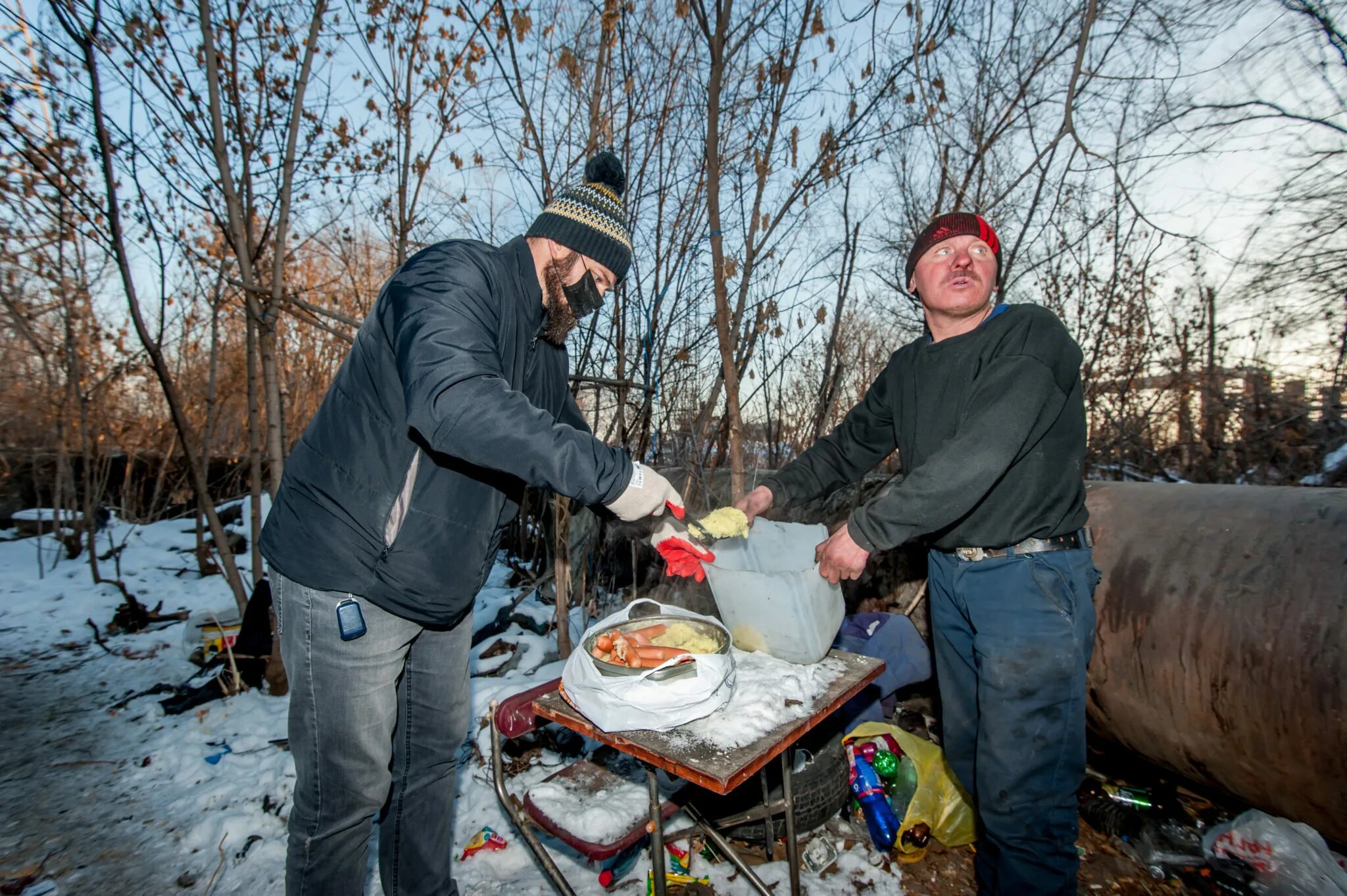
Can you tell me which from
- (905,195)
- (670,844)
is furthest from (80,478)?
(905,195)

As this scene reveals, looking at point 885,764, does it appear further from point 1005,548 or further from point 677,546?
point 677,546

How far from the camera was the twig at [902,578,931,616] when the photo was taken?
11.5ft

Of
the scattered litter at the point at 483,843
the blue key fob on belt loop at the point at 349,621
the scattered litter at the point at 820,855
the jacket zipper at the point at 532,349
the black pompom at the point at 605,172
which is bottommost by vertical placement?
the scattered litter at the point at 820,855

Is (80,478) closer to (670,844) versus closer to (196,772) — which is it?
(196,772)

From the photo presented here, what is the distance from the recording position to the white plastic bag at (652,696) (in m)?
1.68

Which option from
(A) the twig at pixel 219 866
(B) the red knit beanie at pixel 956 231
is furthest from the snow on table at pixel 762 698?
(A) the twig at pixel 219 866

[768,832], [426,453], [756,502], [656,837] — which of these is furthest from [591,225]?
[768,832]

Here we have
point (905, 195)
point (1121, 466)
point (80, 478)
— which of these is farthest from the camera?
point (80, 478)

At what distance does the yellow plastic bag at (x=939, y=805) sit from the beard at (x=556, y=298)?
2361 mm

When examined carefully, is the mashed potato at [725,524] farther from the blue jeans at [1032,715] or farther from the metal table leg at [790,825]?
the blue jeans at [1032,715]

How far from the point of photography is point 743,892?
2438 mm

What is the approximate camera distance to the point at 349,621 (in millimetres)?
1700

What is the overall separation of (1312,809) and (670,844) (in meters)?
2.24

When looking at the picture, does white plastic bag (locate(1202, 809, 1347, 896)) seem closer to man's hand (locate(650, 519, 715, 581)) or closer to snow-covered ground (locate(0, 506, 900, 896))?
snow-covered ground (locate(0, 506, 900, 896))
